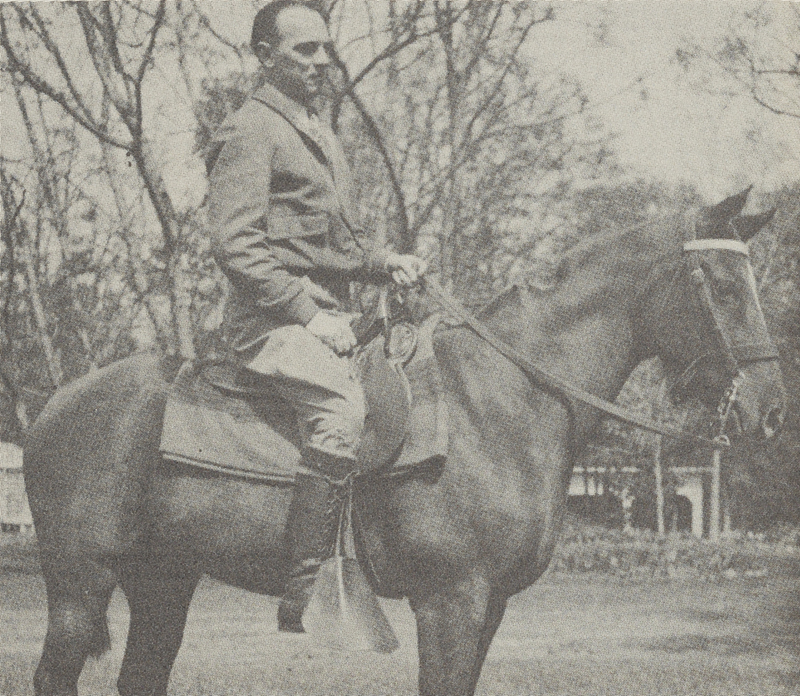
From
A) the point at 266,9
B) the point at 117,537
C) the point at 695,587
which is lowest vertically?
the point at 695,587

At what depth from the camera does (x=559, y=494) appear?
4.95 m

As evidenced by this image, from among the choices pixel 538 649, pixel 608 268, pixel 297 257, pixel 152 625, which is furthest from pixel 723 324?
pixel 538 649

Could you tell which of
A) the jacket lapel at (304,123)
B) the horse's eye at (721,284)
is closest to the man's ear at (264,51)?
the jacket lapel at (304,123)

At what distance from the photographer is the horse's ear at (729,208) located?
4840 mm

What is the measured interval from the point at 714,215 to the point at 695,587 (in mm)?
15951

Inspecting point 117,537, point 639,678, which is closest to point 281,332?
point 117,537

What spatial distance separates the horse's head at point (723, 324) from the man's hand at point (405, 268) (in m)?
1.14

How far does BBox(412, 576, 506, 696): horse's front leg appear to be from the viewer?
459cm

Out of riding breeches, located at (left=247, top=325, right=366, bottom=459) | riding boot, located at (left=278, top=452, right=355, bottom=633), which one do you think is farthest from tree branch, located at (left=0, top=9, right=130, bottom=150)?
riding boot, located at (left=278, top=452, right=355, bottom=633)

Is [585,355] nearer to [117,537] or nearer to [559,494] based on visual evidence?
[559,494]

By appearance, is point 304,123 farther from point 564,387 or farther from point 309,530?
point 309,530

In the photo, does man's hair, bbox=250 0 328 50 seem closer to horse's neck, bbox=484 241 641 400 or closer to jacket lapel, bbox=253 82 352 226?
jacket lapel, bbox=253 82 352 226

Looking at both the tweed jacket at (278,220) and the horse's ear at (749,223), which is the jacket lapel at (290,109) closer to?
the tweed jacket at (278,220)

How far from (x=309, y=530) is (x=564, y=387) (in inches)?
52.9
